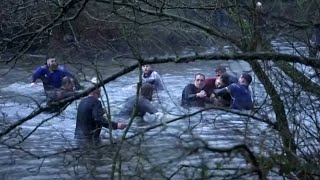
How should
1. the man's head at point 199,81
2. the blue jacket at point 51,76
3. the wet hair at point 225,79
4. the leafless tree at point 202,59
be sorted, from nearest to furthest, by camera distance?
the leafless tree at point 202,59 < the blue jacket at point 51,76 < the wet hair at point 225,79 < the man's head at point 199,81

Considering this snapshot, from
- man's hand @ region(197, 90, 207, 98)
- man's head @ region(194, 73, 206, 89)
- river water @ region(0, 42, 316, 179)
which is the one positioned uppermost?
river water @ region(0, 42, 316, 179)

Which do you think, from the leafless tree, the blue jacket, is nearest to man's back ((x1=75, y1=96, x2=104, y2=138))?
the leafless tree

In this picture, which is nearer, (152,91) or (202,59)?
(202,59)

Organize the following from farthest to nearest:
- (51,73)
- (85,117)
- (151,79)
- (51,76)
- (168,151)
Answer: (51,73) → (51,76) → (151,79) → (85,117) → (168,151)

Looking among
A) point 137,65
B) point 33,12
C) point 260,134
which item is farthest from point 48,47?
point 260,134

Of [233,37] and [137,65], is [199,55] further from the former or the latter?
[233,37]

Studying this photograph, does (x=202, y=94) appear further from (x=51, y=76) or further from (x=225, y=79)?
(x=51, y=76)

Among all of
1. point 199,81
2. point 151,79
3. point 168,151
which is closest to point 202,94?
point 199,81

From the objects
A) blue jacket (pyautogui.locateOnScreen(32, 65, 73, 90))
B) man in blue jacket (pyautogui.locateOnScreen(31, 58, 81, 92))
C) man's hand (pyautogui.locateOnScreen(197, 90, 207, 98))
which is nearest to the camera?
man's hand (pyautogui.locateOnScreen(197, 90, 207, 98))

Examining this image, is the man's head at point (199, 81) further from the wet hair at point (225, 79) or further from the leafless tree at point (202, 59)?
the leafless tree at point (202, 59)

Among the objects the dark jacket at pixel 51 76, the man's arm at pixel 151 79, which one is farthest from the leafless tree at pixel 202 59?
the man's arm at pixel 151 79

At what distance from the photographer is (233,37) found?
9.84 metres

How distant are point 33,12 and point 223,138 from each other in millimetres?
3969

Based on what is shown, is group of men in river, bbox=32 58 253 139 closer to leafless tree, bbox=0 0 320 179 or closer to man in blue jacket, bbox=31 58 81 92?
man in blue jacket, bbox=31 58 81 92
